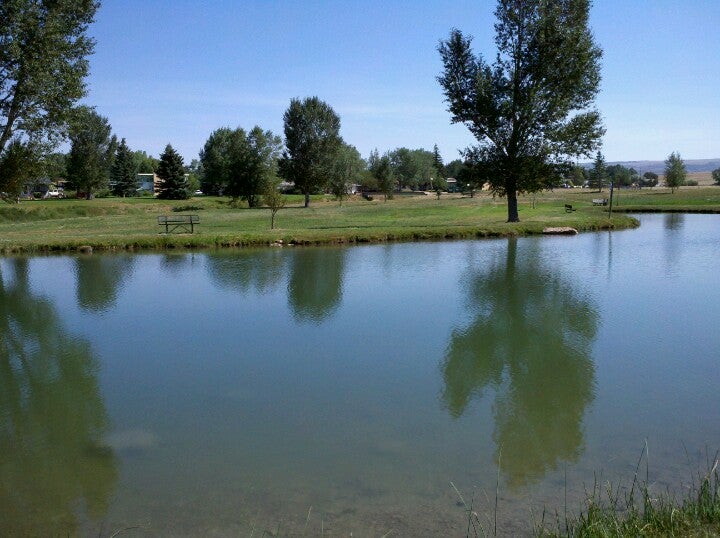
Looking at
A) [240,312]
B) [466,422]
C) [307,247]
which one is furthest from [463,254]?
[466,422]

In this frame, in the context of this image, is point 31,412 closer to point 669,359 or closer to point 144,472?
point 144,472

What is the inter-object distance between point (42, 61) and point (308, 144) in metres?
41.8

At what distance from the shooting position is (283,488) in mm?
6230

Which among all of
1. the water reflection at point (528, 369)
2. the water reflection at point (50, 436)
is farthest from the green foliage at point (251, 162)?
the water reflection at point (50, 436)

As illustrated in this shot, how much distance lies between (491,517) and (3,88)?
2594 centimetres

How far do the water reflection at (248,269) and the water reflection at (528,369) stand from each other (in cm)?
621

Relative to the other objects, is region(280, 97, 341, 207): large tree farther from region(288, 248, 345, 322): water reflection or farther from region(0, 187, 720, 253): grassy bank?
region(288, 248, 345, 322): water reflection

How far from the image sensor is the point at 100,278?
2042cm

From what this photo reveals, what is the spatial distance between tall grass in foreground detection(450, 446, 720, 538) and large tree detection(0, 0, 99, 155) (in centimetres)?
2464

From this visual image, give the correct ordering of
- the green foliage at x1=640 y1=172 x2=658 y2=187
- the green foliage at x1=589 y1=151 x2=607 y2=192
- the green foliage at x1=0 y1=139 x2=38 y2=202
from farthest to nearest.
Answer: the green foliage at x1=640 y1=172 x2=658 y2=187
the green foliage at x1=589 y1=151 x2=607 y2=192
the green foliage at x1=0 y1=139 x2=38 y2=202

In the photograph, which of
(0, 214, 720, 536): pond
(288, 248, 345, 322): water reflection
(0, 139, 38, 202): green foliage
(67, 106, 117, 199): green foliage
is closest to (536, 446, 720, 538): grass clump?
(0, 214, 720, 536): pond

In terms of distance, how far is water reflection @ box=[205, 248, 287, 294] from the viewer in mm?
18828

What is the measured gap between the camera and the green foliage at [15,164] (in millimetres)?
25750

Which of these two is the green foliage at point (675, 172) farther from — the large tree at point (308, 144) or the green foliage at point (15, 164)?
the green foliage at point (15, 164)
